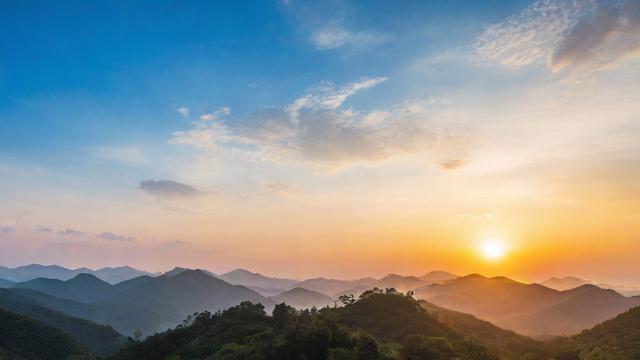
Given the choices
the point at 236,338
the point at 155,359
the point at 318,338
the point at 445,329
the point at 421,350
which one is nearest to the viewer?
the point at 318,338

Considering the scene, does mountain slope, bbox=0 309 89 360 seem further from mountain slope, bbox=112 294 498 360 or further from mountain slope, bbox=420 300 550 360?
mountain slope, bbox=420 300 550 360

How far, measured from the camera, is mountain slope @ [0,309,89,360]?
128375 millimetres

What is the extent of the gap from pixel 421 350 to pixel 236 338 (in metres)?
33.1

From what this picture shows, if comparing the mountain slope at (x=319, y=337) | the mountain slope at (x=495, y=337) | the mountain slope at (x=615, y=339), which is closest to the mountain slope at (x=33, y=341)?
the mountain slope at (x=319, y=337)

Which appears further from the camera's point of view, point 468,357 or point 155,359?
point 155,359

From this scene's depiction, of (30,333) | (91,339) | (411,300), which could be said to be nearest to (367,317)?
(411,300)

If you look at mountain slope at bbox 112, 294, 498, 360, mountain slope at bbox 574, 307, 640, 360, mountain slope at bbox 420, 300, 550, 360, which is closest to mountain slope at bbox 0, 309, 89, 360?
mountain slope at bbox 112, 294, 498, 360

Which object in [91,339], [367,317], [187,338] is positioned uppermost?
[367,317]

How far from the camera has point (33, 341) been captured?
135 metres

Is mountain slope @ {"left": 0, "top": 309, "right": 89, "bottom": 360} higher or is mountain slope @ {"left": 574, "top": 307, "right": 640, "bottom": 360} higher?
mountain slope @ {"left": 574, "top": 307, "right": 640, "bottom": 360}

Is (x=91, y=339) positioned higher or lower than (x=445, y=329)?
lower

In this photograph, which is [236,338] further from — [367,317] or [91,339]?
[91,339]

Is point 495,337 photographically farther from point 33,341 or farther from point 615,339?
point 33,341

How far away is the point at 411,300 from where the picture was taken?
113 m
